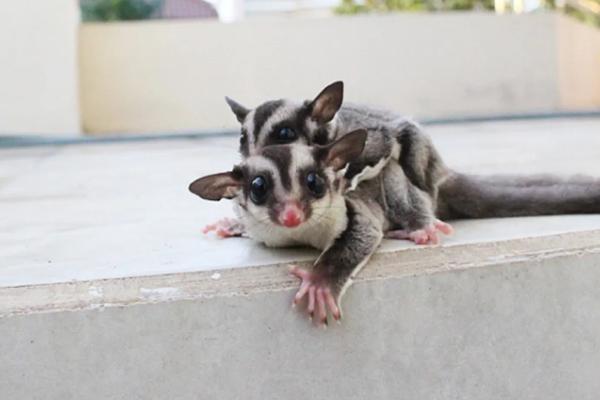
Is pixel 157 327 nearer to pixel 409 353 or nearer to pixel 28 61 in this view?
pixel 409 353

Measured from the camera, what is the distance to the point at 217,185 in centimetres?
208

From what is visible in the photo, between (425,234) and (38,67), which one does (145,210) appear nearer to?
(425,234)

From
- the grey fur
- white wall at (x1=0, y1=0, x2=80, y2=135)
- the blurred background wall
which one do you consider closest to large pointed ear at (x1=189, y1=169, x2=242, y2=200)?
the grey fur

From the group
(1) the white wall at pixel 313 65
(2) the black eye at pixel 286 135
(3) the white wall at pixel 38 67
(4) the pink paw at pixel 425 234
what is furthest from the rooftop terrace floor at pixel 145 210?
(1) the white wall at pixel 313 65

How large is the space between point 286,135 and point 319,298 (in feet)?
1.61

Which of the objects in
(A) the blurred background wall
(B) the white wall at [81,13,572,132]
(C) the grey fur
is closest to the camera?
(C) the grey fur

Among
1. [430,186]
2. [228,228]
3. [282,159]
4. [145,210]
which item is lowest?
[145,210]

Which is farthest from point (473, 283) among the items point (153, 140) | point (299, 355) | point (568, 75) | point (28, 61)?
point (568, 75)

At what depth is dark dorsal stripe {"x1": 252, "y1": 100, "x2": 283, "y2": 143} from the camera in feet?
7.32

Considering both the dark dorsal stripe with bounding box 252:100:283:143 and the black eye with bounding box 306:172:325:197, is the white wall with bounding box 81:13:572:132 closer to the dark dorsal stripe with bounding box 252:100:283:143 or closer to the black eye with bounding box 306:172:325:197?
the dark dorsal stripe with bounding box 252:100:283:143

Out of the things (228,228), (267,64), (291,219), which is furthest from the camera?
(267,64)

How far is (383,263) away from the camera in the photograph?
2100 mm

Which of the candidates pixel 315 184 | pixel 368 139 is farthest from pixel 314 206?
pixel 368 139

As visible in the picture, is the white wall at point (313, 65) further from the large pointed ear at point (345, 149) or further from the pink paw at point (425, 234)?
the large pointed ear at point (345, 149)
